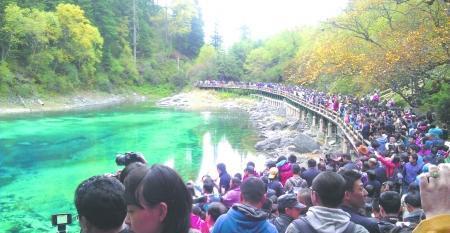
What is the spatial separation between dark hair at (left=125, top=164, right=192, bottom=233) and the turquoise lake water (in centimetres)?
974

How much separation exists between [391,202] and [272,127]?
27317 millimetres

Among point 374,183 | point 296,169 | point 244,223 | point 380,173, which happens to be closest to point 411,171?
point 380,173

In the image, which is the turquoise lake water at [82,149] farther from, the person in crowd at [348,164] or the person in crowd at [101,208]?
the person in crowd at [101,208]

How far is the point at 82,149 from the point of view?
22.6 meters

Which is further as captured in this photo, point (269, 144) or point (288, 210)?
point (269, 144)

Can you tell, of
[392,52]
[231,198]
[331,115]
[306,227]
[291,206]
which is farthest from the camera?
[331,115]

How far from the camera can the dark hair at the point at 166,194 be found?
1901 mm

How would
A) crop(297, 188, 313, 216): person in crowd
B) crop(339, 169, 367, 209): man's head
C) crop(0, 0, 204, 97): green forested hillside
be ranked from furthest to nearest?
crop(0, 0, 204, 97): green forested hillside < crop(297, 188, 313, 216): person in crowd < crop(339, 169, 367, 209): man's head

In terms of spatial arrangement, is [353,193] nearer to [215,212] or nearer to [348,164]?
[215,212]

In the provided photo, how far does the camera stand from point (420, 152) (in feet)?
29.7

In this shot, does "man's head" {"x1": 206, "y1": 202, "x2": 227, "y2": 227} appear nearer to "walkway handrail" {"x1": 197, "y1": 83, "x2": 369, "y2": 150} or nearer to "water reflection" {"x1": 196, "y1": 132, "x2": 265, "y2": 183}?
"walkway handrail" {"x1": 197, "y1": 83, "x2": 369, "y2": 150}

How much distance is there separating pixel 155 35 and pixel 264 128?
4857cm

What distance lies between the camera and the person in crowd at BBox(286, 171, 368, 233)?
2889 millimetres

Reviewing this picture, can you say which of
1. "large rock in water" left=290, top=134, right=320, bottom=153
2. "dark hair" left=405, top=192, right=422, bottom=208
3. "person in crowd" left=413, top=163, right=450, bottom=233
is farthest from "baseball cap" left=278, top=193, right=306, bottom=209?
"large rock in water" left=290, top=134, right=320, bottom=153
